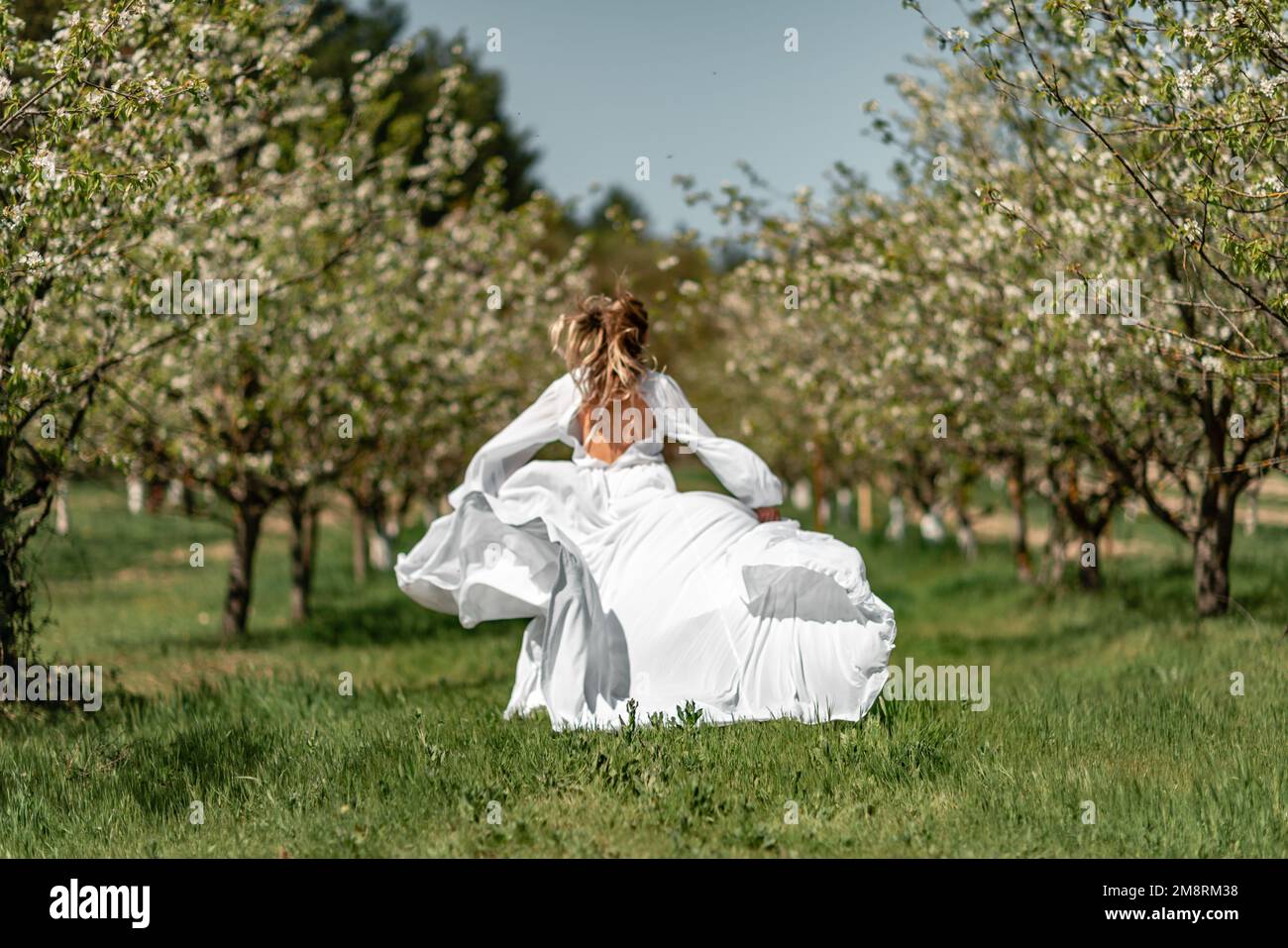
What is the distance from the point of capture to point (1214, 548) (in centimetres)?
1188

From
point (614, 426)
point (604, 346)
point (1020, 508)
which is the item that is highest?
point (604, 346)

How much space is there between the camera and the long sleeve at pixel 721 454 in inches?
309

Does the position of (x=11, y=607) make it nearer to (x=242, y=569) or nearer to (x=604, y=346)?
(x=604, y=346)

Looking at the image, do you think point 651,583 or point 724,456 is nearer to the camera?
point 651,583

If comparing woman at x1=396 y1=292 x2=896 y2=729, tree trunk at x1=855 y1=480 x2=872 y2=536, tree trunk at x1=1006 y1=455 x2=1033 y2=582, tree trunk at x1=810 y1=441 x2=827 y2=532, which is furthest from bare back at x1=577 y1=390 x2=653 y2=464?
tree trunk at x1=855 y1=480 x2=872 y2=536

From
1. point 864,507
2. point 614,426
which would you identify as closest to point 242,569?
point 614,426

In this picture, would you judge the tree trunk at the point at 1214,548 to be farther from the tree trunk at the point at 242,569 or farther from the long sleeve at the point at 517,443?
the tree trunk at the point at 242,569

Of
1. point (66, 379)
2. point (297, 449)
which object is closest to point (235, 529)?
point (297, 449)

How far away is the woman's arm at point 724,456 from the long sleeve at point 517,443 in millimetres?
602

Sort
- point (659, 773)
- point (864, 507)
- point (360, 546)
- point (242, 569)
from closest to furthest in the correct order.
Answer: point (659, 773), point (242, 569), point (360, 546), point (864, 507)

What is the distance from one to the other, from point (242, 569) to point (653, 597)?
8.05 meters

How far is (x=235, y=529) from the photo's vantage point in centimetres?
1425

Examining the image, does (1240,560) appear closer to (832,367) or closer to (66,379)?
(832,367)
